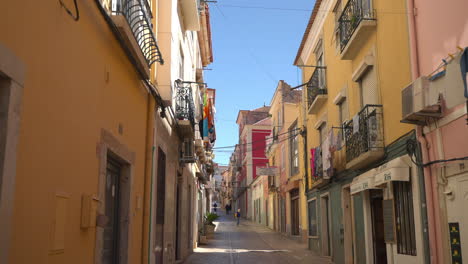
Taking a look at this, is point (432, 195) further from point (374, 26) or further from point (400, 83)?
point (374, 26)

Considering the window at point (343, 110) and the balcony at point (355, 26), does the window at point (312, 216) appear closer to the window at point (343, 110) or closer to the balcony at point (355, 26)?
the window at point (343, 110)

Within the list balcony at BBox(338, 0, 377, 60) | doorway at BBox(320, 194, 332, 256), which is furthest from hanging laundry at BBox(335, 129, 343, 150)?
doorway at BBox(320, 194, 332, 256)

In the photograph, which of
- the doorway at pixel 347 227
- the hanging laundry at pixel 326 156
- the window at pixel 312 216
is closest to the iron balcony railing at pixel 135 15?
the hanging laundry at pixel 326 156

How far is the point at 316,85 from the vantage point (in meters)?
16.0

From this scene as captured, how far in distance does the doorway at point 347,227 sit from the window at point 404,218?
3.70m

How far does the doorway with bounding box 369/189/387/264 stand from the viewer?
1084 centimetres

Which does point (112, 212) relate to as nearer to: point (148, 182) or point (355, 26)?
point (148, 182)

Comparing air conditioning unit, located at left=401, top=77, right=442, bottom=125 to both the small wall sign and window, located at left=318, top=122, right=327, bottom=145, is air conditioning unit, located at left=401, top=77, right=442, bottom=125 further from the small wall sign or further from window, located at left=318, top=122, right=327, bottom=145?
window, located at left=318, top=122, right=327, bottom=145

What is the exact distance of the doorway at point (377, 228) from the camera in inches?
427

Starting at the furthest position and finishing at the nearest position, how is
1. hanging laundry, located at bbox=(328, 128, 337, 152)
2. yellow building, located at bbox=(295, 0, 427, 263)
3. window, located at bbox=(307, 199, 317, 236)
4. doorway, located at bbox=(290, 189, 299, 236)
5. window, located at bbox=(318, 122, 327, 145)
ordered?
doorway, located at bbox=(290, 189, 299, 236) → window, located at bbox=(307, 199, 317, 236) → window, located at bbox=(318, 122, 327, 145) → hanging laundry, located at bbox=(328, 128, 337, 152) → yellow building, located at bbox=(295, 0, 427, 263)

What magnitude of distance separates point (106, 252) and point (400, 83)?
6036mm

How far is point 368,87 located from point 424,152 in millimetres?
3616

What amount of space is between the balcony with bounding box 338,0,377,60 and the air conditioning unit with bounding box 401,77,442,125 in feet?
10.1

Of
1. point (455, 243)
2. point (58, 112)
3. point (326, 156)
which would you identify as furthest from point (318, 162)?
point (58, 112)
